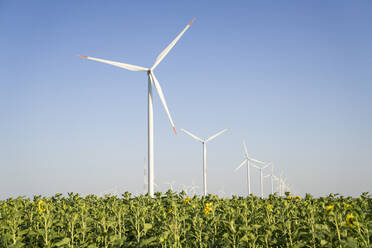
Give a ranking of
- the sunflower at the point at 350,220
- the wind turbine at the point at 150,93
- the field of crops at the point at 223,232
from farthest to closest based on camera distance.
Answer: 1. the wind turbine at the point at 150,93
2. the field of crops at the point at 223,232
3. the sunflower at the point at 350,220

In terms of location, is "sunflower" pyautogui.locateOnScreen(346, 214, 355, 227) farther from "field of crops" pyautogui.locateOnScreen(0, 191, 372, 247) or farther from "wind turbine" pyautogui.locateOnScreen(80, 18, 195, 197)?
"wind turbine" pyautogui.locateOnScreen(80, 18, 195, 197)

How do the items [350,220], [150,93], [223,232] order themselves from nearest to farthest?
[350,220] < [223,232] < [150,93]

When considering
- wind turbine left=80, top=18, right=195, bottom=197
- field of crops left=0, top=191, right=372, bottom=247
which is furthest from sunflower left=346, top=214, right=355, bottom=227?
wind turbine left=80, top=18, right=195, bottom=197

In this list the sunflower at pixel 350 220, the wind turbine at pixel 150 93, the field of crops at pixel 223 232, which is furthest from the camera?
the wind turbine at pixel 150 93

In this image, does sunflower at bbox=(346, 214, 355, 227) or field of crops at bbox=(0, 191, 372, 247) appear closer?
sunflower at bbox=(346, 214, 355, 227)

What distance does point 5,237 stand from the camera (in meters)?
9.47

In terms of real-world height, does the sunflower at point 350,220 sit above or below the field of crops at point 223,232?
above

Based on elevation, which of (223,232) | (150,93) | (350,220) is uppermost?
(150,93)

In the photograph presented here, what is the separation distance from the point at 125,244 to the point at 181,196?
720cm

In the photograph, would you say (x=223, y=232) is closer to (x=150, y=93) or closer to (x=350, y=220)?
(x=350, y=220)

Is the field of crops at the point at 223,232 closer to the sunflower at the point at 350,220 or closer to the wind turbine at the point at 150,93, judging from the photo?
the sunflower at the point at 350,220

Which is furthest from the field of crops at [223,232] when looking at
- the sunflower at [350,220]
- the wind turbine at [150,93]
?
the wind turbine at [150,93]

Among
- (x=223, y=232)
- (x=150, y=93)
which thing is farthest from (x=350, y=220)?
(x=150, y=93)

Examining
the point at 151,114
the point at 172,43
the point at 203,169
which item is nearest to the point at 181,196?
the point at 151,114
